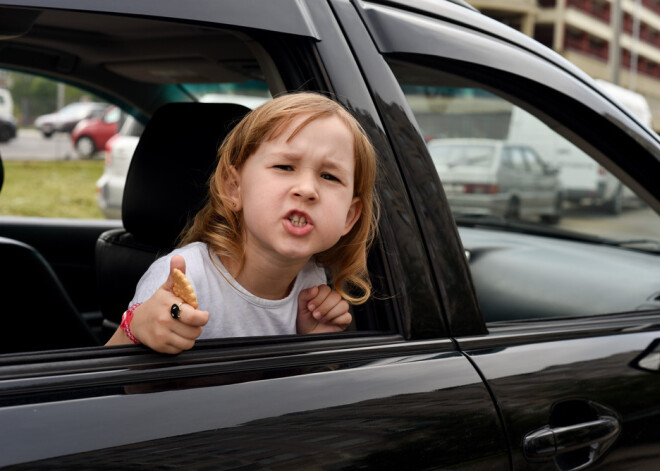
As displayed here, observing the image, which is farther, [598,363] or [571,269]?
[571,269]

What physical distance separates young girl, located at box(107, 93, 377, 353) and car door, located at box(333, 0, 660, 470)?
4.4 inches

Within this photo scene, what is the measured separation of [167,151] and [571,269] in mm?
1516

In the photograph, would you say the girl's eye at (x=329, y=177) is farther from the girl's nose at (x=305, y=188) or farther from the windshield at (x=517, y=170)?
the windshield at (x=517, y=170)

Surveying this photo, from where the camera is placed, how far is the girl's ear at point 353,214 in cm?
145

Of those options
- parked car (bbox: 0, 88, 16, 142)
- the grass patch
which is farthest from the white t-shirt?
parked car (bbox: 0, 88, 16, 142)

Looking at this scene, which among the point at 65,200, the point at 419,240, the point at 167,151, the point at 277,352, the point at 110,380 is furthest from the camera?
the point at 65,200

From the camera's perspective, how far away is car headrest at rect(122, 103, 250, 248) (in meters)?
1.78

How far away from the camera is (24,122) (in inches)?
1144

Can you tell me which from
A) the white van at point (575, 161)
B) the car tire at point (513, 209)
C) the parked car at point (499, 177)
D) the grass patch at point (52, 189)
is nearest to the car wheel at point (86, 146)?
the grass patch at point (52, 189)

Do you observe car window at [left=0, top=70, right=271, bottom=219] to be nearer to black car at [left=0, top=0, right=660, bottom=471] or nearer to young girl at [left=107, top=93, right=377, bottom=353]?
black car at [left=0, top=0, right=660, bottom=471]

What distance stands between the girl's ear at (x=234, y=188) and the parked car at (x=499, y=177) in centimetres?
898

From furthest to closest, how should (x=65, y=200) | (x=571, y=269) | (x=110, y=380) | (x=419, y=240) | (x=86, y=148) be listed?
(x=86, y=148) < (x=65, y=200) < (x=571, y=269) < (x=419, y=240) < (x=110, y=380)

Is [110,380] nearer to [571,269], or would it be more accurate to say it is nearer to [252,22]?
[252,22]

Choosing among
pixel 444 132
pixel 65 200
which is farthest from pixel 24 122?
pixel 444 132
